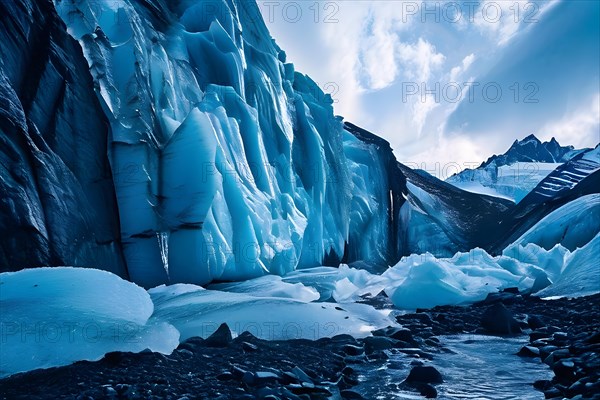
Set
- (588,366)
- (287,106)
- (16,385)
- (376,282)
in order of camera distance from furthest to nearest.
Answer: (287,106) < (376,282) < (588,366) < (16,385)

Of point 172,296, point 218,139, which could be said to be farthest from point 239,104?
Answer: point 172,296

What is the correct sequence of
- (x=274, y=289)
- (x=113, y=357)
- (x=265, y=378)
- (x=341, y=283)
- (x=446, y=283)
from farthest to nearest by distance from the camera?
(x=341, y=283)
(x=446, y=283)
(x=274, y=289)
(x=113, y=357)
(x=265, y=378)

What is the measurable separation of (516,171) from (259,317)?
76525 mm

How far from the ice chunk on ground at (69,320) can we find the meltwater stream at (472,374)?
97.7 inches

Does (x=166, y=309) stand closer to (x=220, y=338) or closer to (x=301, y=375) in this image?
(x=220, y=338)

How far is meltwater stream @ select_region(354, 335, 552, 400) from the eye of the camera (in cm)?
412

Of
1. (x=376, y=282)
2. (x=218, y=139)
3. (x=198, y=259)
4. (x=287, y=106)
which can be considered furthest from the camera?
(x=287, y=106)

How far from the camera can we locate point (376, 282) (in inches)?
559

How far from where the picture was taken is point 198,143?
10.6 m

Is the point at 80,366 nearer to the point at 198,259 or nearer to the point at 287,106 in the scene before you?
the point at 198,259

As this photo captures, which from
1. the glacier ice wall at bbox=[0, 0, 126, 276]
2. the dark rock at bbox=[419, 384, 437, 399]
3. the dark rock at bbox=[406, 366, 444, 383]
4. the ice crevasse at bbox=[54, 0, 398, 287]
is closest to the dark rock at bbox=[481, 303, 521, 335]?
the dark rock at bbox=[406, 366, 444, 383]

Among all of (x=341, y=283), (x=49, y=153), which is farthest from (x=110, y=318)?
(x=341, y=283)

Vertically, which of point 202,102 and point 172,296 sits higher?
point 202,102

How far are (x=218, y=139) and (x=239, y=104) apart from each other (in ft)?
9.16
